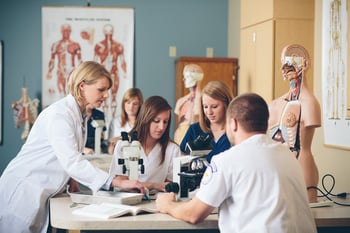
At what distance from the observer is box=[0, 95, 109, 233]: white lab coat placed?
240 centimetres

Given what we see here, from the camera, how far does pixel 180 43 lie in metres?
6.32

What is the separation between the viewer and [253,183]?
192cm

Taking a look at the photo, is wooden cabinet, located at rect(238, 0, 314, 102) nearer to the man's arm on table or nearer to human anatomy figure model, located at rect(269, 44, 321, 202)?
human anatomy figure model, located at rect(269, 44, 321, 202)

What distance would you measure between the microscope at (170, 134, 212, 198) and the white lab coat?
32 centimetres

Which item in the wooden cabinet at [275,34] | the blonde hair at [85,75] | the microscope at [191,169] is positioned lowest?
the microscope at [191,169]

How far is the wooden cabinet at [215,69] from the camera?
18.8 feet

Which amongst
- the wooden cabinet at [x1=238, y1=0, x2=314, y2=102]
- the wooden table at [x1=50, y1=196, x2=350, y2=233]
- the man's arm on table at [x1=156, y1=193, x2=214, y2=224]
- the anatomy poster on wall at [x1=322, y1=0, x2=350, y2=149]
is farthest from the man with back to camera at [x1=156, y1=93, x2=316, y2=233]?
the wooden cabinet at [x1=238, y1=0, x2=314, y2=102]

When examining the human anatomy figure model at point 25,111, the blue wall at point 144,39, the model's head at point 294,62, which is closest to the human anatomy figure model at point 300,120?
Answer: the model's head at point 294,62

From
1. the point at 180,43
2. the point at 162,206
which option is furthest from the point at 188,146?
the point at 180,43

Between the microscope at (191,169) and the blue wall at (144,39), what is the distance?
377 centimetres

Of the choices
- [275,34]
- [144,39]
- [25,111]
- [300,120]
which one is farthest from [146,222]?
[144,39]

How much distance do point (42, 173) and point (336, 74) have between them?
6.15 ft

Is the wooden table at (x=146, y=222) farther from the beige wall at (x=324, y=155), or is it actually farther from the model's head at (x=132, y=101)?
the model's head at (x=132, y=101)

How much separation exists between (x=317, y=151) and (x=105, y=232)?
6.57 feet
